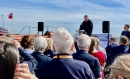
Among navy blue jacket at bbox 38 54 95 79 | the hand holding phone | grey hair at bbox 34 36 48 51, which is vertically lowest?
navy blue jacket at bbox 38 54 95 79

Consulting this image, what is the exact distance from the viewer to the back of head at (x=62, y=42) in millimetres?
3166

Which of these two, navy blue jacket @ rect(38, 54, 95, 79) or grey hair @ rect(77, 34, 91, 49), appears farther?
grey hair @ rect(77, 34, 91, 49)

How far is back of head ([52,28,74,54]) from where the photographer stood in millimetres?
3166

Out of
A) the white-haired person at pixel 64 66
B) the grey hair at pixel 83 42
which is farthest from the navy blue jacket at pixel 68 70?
the grey hair at pixel 83 42

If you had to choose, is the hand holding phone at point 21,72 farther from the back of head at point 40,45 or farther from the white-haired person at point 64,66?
the back of head at point 40,45

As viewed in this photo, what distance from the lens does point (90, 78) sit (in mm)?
3098

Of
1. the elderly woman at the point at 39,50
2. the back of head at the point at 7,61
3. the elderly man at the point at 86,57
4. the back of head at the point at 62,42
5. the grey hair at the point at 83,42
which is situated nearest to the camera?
the back of head at the point at 7,61

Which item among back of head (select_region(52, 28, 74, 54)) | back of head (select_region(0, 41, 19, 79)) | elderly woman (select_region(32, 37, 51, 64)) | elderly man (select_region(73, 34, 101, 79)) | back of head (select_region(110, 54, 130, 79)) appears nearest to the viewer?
back of head (select_region(0, 41, 19, 79))

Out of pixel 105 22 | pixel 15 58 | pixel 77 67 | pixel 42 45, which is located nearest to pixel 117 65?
pixel 15 58

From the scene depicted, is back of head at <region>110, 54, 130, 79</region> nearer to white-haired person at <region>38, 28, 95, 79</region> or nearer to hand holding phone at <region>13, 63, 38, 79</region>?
hand holding phone at <region>13, 63, 38, 79</region>

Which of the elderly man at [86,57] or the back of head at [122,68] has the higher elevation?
the back of head at [122,68]

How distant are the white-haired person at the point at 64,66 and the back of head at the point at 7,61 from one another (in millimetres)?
1729

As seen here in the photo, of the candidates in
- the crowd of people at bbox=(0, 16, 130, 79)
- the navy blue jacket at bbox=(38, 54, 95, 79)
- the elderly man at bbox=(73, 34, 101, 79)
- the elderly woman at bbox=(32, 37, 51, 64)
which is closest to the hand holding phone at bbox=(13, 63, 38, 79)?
the crowd of people at bbox=(0, 16, 130, 79)

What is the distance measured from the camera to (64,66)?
3059mm
